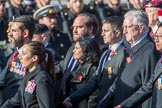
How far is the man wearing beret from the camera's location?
13062 mm

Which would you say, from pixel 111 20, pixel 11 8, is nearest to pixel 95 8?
pixel 11 8

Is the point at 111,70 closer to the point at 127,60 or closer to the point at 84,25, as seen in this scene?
the point at 127,60

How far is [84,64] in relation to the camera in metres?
10.1

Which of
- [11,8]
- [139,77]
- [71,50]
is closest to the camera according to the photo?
[139,77]

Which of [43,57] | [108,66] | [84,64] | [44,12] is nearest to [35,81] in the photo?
[43,57]

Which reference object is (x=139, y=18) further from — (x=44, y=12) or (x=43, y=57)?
(x=44, y=12)

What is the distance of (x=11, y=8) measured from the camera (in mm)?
14391

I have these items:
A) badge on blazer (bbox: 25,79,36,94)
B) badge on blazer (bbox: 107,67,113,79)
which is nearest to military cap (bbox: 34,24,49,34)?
badge on blazer (bbox: 107,67,113,79)

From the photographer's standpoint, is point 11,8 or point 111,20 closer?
point 111,20

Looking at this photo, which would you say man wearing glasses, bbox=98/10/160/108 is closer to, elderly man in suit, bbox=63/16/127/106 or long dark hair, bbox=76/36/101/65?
elderly man in suit, bbox=63/16/127/106

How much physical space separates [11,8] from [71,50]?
3804 mm

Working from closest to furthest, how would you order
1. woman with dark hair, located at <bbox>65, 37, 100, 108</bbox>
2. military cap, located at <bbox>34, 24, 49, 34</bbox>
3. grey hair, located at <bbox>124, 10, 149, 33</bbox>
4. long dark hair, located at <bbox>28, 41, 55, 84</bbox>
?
long dark hair, located at <bbox>28, 41, 55, 84</bbox>, grey hair, located at <bbox>124, 10, 149, 33</bbox>, woman with dark hair, located at <bbox>65, 37, 100, 108</bbox>, military cap, located at <bbox>34, 24, 49, 34</bbox>

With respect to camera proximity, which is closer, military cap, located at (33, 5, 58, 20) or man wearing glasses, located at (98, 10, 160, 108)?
man wearing glasses, located at (98, 10, 160, 108)

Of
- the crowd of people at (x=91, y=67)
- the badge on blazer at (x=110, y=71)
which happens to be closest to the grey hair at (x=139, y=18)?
the crowd of people at (x=91, y=67)
